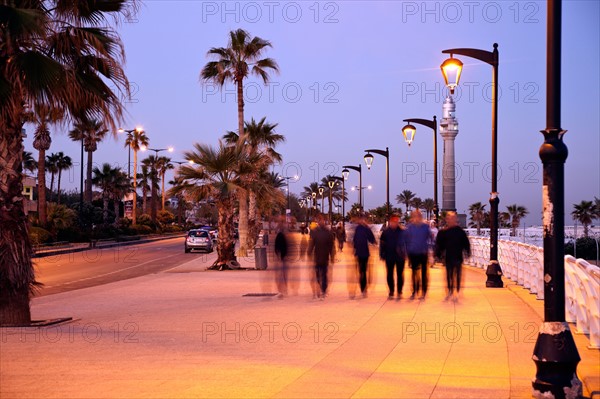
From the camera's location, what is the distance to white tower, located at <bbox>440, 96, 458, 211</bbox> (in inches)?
2547

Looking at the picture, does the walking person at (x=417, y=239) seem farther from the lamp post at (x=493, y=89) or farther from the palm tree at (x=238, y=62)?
the palm tree at (x=238, y=62)

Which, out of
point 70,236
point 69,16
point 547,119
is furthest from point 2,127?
point 70,236

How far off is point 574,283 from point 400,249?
4.25 metres

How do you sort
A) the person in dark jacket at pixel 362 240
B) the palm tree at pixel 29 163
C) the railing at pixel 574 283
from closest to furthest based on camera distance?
the railing at pixel 574 283, the person in dark jacket at pixel 362 240, the palm tree at pixel 29 163

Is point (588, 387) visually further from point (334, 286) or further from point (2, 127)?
point (334, 286)

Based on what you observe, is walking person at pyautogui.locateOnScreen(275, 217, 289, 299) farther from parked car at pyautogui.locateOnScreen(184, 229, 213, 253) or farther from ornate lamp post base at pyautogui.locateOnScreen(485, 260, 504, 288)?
parked car at pyautogui.locateOnScreen(184, 229, 213, 253)

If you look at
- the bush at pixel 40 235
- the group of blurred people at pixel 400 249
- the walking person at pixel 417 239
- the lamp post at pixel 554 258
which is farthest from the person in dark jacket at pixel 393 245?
the bush at pixel 40 235

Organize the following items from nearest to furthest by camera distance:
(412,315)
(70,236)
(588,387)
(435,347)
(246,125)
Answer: (588,387) → (435,347) → (412,315) → (246,125) → (70,236)

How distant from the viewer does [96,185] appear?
89438 millimetres

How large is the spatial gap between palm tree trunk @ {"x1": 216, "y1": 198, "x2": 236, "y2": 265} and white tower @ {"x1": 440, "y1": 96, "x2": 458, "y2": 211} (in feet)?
116

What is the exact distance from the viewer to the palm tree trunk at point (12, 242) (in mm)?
13773

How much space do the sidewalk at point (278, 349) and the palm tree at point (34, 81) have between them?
141 cm

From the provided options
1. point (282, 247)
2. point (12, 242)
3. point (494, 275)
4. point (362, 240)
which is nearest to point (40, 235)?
point (282, 247)

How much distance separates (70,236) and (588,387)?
57366 millimetres
